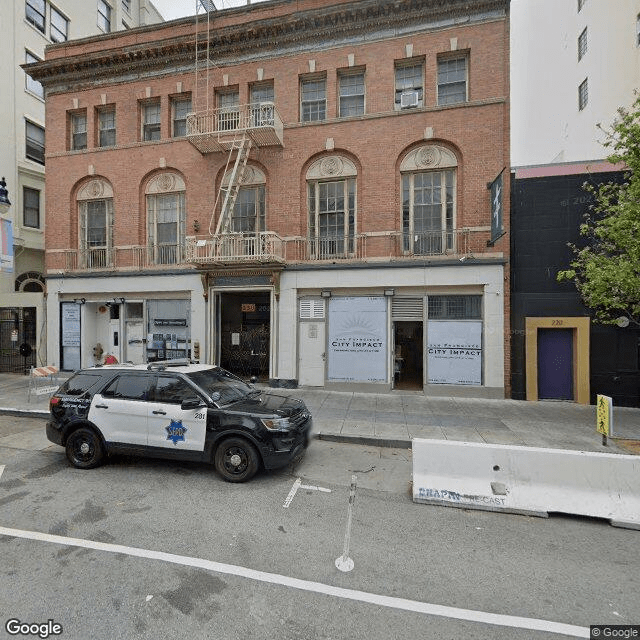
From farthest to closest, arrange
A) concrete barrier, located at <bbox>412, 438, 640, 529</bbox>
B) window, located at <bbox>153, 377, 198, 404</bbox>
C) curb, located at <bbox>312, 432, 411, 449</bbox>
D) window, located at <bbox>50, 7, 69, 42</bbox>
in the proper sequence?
window, located at <bbox>50, 7, 69, 42</bbox>, curb, located at <bbox>312, 432, 411, 449</bbox>, window, located at <bbox>153, 377, 198, 404</bbox>, concrete barrier, located at <bbox>412, 438, 640, 529</bbox>

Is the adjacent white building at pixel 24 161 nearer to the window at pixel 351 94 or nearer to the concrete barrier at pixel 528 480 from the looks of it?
the window at pixel 351 94

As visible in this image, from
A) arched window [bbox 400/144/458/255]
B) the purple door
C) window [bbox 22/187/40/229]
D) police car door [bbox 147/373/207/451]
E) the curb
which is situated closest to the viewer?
police car door [bbox 147/373/207/451]

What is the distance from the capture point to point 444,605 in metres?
3.04

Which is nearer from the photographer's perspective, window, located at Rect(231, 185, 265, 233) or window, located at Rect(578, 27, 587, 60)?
window, located at Rect(231, 185, 265, 233)

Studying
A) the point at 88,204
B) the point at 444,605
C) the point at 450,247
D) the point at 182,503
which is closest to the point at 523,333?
the point at 450,247

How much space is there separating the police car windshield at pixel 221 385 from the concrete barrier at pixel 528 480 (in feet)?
10.1

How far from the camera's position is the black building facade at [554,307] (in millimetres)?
10469

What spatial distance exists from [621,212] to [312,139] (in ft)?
30.3

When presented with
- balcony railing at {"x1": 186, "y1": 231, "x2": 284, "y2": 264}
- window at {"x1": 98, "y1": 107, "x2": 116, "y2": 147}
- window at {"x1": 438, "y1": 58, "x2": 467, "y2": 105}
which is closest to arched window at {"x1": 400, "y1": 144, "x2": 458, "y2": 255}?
window at {"x1": 438, "y1": 58, "x2": 467, "y2": 105}

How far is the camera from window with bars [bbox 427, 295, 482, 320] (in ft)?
37.5

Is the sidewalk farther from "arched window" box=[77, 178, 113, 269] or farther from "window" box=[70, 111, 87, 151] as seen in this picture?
"window" box=[70, 111, 87, 151]

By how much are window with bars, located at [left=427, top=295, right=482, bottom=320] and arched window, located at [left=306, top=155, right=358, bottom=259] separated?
3.31 m

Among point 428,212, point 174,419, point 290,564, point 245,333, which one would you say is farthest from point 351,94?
point 290,564

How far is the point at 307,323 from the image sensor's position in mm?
12469
